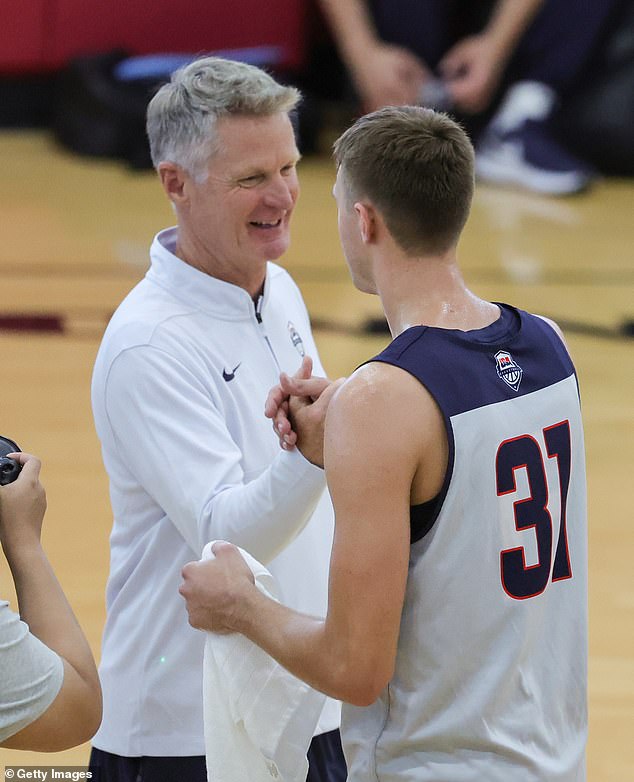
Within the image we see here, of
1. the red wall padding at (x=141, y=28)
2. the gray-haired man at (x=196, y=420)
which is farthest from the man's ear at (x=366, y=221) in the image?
the red wall padding at (x=141, y=28)

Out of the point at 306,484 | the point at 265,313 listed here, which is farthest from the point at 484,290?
the point at 306,484

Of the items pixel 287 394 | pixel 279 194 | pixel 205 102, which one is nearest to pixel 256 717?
pixel 287 394

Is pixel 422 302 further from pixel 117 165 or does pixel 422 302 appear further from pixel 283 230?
pixel 117 165

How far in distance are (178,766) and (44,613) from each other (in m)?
0.65

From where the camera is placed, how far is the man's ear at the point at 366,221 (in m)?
1.83

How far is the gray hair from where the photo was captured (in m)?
2.42

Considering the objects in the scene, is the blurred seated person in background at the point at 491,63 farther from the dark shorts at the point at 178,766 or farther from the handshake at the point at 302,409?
the handshake at the point at 302,409

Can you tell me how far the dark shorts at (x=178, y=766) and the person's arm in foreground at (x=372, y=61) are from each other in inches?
232

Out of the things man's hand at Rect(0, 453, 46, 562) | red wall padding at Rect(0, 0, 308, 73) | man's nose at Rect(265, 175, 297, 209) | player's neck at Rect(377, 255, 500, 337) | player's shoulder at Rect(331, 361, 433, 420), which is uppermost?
player's neck at Rect(377, 255, 500, 337)

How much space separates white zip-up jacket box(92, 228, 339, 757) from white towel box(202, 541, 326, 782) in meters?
0.23

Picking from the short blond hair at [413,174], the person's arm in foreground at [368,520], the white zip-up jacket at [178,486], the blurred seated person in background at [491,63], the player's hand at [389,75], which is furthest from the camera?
the blurred seated person in background at [491,63]

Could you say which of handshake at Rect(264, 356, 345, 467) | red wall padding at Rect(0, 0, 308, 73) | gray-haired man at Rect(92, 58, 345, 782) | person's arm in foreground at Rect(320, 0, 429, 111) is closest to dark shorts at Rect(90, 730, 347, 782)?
gray-haired man at Rect(92, 58, 345, 782)

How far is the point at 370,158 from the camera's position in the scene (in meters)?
1.81

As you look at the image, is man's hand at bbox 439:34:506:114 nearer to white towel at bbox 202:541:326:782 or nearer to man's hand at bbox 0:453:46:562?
white towel at bbox 202:541:326:782
